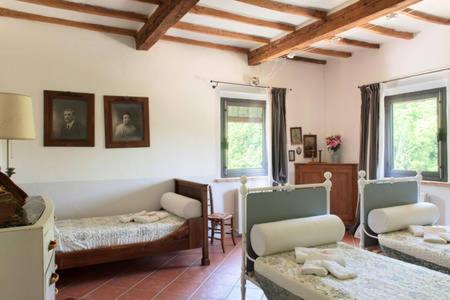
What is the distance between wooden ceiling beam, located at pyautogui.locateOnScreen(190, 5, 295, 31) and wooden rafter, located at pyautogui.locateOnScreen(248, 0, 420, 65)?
199 mm

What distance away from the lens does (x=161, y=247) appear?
3447 mm

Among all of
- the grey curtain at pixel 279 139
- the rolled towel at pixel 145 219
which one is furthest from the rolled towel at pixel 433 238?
the rolled towel at pixel 145 219

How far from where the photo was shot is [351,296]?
5.86ft

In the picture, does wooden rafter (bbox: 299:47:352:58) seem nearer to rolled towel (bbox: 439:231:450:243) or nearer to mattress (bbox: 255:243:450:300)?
rolled towel (bbox: 439:231:450:243)

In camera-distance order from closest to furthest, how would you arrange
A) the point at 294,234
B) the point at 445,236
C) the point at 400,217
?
the point at 294,234
the point at 445,236
the point at 400,217

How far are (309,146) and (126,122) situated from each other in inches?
116

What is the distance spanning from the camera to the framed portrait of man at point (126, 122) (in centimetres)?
404

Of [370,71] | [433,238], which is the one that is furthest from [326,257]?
[370,71]

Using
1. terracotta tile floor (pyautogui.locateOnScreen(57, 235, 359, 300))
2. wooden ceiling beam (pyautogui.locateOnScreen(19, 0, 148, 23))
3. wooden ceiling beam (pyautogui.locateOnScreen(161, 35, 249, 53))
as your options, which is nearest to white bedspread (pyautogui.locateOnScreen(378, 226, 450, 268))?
terracotta tile floor (pyautogui.locateOnScreen(57, 235, 359, 300))

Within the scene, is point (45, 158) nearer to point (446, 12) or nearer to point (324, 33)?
point (324, 33)

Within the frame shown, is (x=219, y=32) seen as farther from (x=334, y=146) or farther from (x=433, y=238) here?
(x=433, y=238)

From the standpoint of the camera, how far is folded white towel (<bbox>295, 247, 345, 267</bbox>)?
2264 mm

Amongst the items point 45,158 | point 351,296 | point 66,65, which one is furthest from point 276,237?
point 66,65

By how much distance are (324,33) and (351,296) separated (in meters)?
2.79
